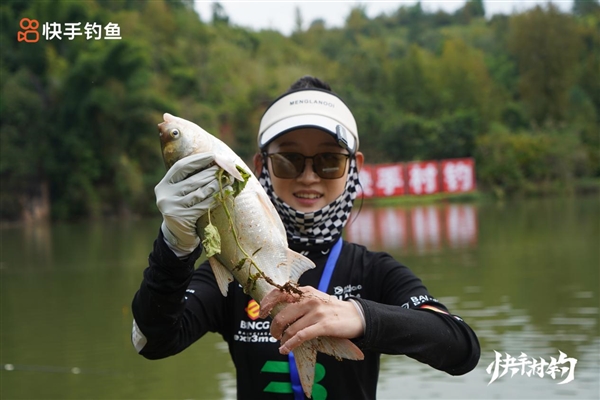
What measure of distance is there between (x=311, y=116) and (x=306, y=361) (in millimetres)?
729

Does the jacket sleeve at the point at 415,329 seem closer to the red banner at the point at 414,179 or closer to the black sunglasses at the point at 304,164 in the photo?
the black sunglasses at the point at 304,164

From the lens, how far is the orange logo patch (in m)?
2.30

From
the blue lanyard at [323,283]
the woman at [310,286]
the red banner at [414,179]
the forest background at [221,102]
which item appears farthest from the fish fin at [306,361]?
the red banner at [414,179]

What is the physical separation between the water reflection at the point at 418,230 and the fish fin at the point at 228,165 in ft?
35.0

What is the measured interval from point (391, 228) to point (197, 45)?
26.4 m

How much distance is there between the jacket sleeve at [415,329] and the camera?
1.89 meters

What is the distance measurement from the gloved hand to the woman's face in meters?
0.54

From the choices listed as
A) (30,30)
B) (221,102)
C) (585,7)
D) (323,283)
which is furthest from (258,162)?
(585,7)

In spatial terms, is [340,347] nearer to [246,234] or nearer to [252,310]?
[246,234]

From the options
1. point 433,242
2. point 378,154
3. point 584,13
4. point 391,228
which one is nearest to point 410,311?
point 433,242

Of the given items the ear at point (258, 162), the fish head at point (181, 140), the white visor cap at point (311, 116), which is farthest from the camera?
the ear at point (258, 162)

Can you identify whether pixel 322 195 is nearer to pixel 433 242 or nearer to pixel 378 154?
pixel 433 242

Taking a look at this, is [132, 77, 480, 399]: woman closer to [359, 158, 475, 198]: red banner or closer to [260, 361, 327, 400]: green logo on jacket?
[260, 361, 327, 400]: green logo on jacket

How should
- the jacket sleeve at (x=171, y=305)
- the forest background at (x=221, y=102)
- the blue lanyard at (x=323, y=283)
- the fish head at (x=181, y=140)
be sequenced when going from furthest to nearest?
the forest background at (x=221, y=102) → the blue lanyard at (x=323, y=283) → the jacket sleeve at (x=171, y=305) → the fish head at (x=181, y=140)
